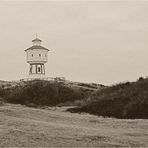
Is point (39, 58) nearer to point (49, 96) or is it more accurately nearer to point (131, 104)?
point (49, 96)

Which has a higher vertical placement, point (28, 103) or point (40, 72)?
point (40, 72)

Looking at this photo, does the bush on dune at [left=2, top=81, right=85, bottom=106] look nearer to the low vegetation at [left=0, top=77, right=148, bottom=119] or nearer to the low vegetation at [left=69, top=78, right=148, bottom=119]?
the low vegetation at [left=0, top=77, right=148, bottom=119]

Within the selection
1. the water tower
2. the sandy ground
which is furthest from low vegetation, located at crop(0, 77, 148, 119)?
the water tower

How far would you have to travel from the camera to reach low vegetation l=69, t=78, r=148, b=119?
2382 centimetres

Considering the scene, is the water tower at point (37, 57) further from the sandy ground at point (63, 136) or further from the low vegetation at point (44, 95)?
the sandy ground at point (63, 136)

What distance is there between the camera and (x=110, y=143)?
1215cm

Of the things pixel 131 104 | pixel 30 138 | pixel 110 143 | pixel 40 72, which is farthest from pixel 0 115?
pixel 40 72

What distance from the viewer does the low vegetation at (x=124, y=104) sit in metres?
23.8

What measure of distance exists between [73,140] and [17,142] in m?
1.71

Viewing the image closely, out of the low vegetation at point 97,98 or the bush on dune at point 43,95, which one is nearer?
the low vegetation at point 97,98

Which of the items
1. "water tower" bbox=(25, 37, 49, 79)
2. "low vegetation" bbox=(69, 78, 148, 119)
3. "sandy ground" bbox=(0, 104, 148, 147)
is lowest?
"sandy ground" bbox=(0, 104, 148, 147)

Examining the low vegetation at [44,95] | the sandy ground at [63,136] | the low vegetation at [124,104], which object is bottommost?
the sandy ground at [63,136]

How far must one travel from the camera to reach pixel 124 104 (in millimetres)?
26188

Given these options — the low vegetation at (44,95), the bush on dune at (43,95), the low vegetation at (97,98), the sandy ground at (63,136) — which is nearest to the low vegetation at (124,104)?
the low vegetation at (97,98)
